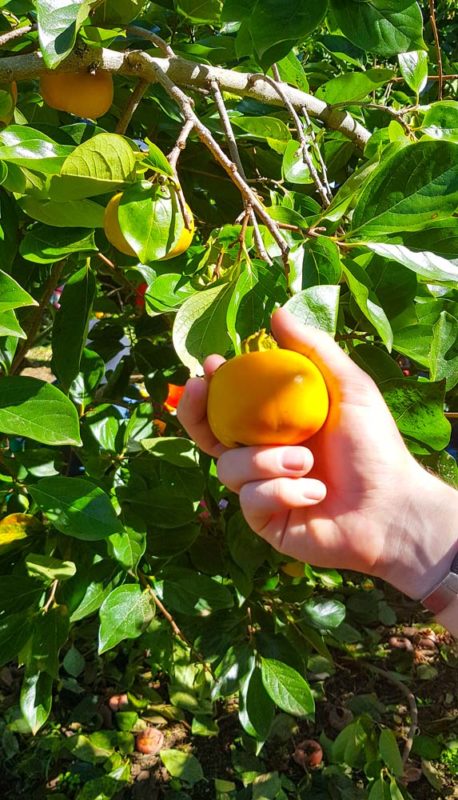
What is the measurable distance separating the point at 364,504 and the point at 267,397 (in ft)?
1.31

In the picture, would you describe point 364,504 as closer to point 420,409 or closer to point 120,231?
point 420,409

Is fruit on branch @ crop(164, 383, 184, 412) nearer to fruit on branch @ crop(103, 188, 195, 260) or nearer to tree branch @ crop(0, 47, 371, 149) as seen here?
tree branch @ crop(0, 47, 371, 149)

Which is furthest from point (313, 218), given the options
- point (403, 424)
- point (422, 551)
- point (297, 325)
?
point (422, 551)

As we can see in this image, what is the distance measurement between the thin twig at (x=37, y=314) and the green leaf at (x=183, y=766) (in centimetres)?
127

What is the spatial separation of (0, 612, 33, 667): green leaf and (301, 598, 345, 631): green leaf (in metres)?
0.70

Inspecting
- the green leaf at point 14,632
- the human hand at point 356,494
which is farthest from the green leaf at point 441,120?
the green leaf at point 14,632

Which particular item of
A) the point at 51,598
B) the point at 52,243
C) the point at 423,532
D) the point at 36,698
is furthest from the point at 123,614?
the point at 52,243

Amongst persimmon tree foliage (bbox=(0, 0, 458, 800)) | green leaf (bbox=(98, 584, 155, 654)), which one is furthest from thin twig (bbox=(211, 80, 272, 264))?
green leaf (bbox=(98, 584, 155, 654))

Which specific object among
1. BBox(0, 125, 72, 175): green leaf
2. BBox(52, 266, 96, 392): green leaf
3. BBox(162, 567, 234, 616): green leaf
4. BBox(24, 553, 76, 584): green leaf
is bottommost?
BBox(162, 567, 234, 616): green leaf

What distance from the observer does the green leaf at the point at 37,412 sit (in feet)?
2.98

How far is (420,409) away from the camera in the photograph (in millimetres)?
952

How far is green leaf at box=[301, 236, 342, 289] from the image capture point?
2.59 ft

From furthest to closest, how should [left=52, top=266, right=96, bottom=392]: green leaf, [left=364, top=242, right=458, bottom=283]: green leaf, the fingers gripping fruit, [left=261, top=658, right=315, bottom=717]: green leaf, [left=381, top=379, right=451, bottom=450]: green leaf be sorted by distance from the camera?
[left=261, top=658, right=315, bottom=717]: green leaf
[left=52, top=266, right=96, bottom=392]: green leaf
[left=381, top=379, right=451, bottom=450]: green leaf
[left=364, top=242, right=458, bottom=283]: green leaf
the fingers gripping fruit

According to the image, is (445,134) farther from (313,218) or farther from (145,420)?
(145,420)
